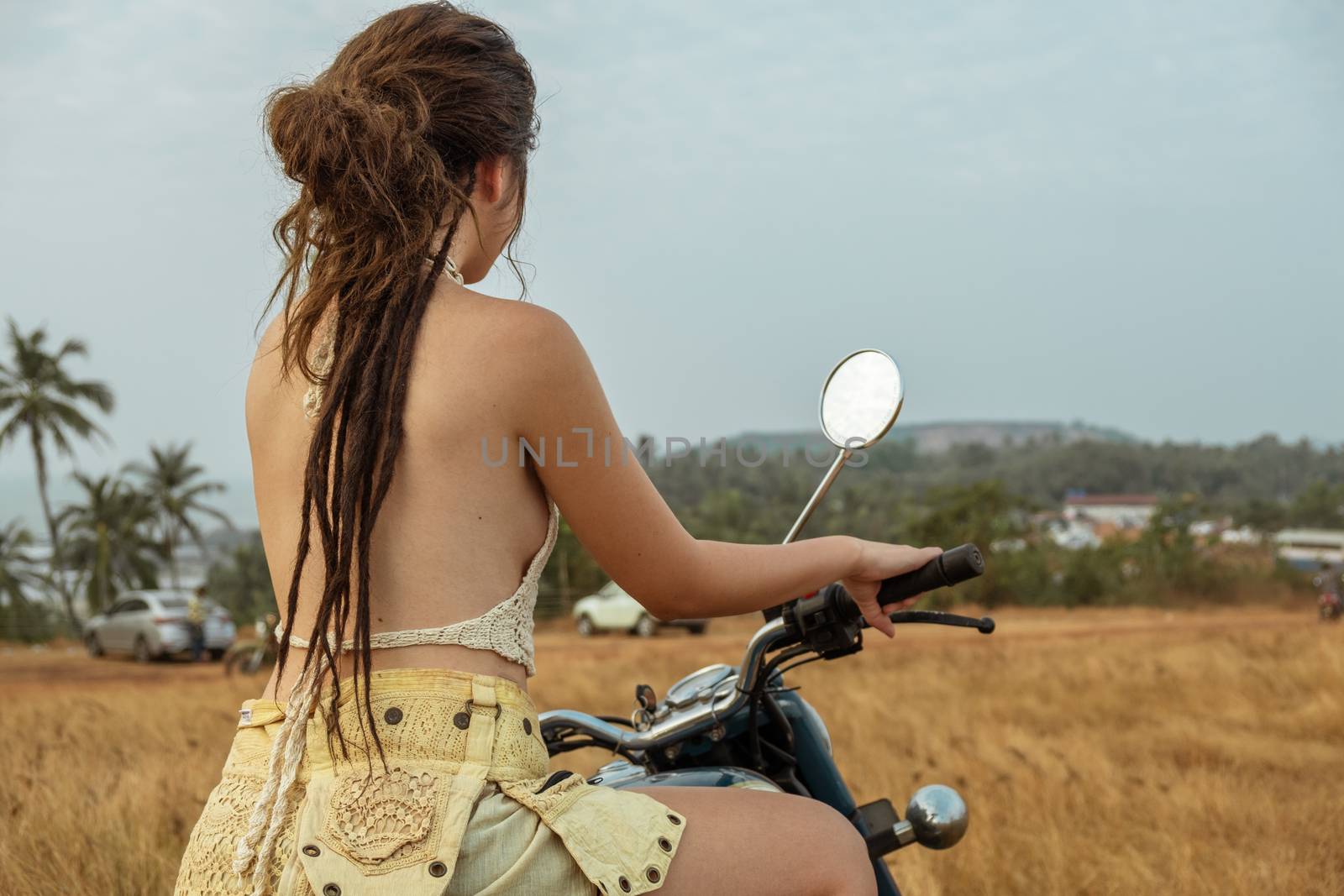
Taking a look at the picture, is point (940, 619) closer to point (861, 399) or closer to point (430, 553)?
point (861, 399)

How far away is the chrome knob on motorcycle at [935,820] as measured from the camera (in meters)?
1.91

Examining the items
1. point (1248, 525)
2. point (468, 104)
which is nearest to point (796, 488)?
point (1248, 525)

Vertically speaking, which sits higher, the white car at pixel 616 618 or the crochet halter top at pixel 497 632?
the crochet halter top at pixel 497 632

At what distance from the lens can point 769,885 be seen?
4.55 feet

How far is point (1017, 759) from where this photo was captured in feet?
18.4

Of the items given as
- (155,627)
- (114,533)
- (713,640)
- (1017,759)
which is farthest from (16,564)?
(1017,759)

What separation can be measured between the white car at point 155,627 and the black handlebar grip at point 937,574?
72.3 feet

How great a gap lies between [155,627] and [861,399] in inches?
882

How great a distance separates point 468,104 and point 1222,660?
9.80 m

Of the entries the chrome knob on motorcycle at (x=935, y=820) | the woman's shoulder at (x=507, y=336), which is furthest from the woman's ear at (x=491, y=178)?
the chrome knob on motorcycle at (x=935, y=820)

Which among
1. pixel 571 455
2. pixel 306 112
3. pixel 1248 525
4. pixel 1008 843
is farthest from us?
pixel 1248 525

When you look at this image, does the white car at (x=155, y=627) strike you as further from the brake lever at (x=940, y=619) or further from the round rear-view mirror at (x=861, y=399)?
the brake lever at (x=940, y=619)

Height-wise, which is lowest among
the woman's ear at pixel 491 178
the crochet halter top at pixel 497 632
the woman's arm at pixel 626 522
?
the crochet halter top at pixel 497 632

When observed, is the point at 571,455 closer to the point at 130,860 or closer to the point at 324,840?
the point at 324,840
